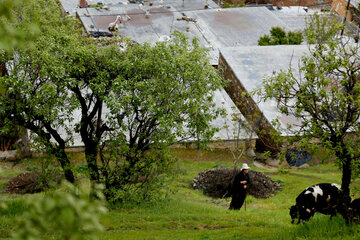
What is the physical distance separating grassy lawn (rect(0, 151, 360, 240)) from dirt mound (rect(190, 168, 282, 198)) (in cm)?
49

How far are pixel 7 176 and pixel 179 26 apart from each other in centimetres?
2452

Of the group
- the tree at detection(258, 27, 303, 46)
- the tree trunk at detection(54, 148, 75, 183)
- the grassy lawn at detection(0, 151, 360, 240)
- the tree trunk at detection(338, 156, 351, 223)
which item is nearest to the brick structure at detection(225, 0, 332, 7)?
the tree at detection(258, 27, 303, 46)

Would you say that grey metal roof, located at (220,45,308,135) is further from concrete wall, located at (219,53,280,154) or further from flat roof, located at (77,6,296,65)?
flat roof, located at (77,6,296,65)

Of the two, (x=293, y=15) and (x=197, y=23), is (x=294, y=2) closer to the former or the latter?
(x=293, y=15)

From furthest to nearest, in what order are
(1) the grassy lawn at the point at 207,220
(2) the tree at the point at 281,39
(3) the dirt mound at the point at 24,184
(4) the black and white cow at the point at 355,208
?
1. (2) the tree at the point at 281,39
2. (3) the dirt mound at the point at 24,184
3. (4) the black and white cow at the point at 355,208
4. (1) the grassy lawn at the point at 207,220

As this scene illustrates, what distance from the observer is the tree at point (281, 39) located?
4044cm

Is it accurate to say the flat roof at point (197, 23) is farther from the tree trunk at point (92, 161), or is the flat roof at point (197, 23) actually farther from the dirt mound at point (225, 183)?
the tree trunk at point (92, 161)

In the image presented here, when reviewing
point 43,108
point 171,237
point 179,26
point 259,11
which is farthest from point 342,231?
point 259,11

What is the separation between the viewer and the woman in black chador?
19781 mm

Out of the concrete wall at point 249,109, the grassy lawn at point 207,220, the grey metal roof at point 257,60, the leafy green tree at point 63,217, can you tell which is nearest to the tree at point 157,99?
the grassy lawn at point 207,220

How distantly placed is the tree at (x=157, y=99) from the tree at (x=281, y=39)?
2251cm

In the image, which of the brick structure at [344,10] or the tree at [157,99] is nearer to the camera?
the tree at [157,99]

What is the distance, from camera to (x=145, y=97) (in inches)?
671

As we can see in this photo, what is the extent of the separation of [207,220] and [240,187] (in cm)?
309
